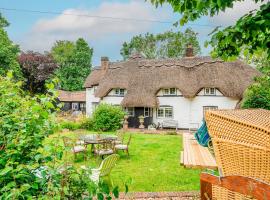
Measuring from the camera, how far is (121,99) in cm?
3144

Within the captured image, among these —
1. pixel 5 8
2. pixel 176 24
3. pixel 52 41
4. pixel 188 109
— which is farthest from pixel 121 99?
pixel 52 41

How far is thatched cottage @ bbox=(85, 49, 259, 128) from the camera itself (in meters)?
27.8

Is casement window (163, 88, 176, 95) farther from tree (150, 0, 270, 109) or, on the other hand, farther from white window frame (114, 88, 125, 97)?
tree (150, 0, 270, 109)

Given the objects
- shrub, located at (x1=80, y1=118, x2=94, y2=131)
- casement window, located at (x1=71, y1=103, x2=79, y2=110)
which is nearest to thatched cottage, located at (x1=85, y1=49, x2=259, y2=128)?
shrub, located at (x1=80, y1=118, x2=94, y2=131)

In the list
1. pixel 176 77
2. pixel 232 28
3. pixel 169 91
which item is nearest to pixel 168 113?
pixel 169 91

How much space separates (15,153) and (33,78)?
42.7 metres

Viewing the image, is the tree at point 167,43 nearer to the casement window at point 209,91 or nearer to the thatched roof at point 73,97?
the thatched roof at point 73,97

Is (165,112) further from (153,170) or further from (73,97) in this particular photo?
(73,97)

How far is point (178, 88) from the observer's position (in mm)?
28391

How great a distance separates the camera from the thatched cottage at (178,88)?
27.8 m

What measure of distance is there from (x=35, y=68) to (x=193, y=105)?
24.3 m

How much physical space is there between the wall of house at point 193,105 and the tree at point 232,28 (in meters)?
22.9

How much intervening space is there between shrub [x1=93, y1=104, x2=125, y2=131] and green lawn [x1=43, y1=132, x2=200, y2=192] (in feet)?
28.1

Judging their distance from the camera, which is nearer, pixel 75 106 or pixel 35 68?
pixel 35 68
